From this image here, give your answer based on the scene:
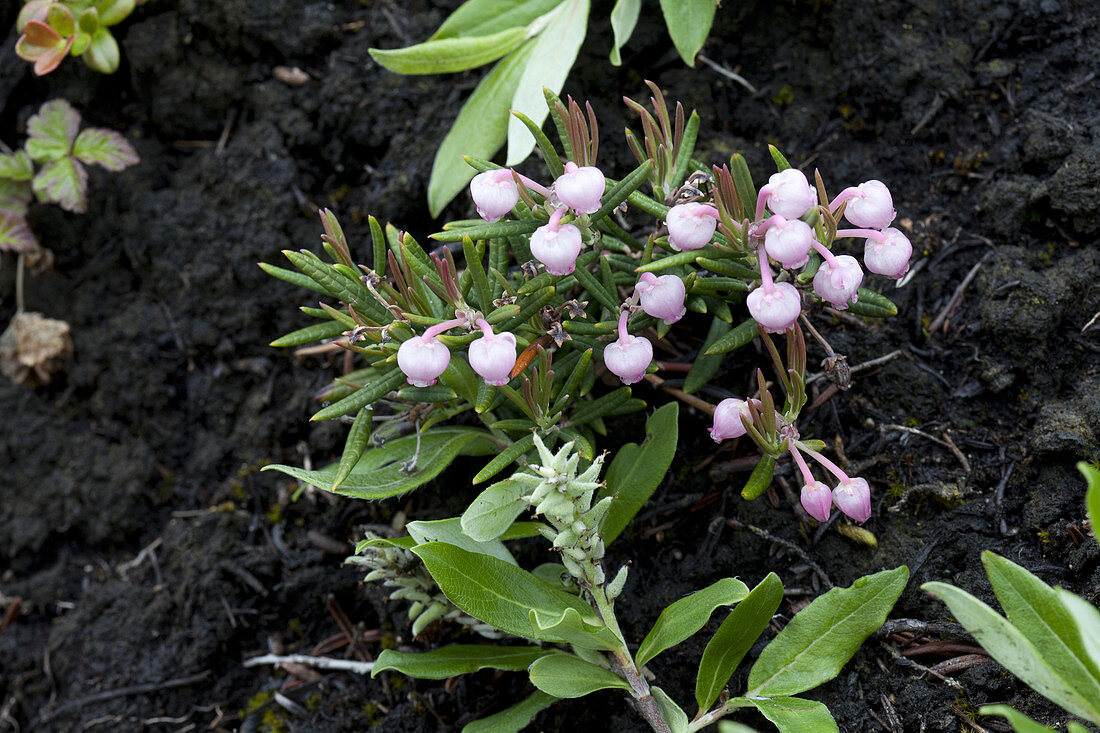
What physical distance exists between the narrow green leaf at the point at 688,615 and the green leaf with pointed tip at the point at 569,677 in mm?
104

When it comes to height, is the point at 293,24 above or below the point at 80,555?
above

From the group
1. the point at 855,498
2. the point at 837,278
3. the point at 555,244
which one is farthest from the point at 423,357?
the point at 855,498

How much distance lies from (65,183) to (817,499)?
2.72 meters

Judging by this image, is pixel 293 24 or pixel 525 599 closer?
pixel 525 599

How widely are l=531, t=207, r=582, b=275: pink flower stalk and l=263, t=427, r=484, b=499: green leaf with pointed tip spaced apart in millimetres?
607

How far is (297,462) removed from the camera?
262cm

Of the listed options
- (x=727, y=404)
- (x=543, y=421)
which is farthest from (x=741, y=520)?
(x=543, y=421)

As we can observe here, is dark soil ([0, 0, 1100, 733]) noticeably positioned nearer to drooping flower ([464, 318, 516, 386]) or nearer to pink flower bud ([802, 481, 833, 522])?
pink flower bud ([802, 481, 833, 522])

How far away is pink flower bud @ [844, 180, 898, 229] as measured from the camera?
1.64 meters

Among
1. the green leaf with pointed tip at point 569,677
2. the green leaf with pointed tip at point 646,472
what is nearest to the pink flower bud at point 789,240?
the green leaf with pointed tip at point 646,472

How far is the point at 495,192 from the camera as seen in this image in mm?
1673

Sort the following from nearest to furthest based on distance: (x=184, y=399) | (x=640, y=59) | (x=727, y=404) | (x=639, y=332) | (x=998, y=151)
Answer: (x=727, y=404) < (x=639, y=332) < (x=998, y=151) < (x=640, y=59) < (x=184, y=399)

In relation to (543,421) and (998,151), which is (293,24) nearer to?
(543,421)

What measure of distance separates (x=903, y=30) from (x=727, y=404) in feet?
5.09
